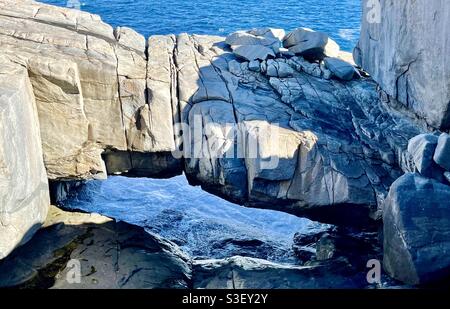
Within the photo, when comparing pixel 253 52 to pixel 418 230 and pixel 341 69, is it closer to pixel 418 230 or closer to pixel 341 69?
pixel 341 69

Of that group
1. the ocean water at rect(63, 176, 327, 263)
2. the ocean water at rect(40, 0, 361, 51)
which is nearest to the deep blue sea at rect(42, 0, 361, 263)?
the ocean water at rect(63, 176, 327, 263)

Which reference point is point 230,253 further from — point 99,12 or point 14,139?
point 99,12

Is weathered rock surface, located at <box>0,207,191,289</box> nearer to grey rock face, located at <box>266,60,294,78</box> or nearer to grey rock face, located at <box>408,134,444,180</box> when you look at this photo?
grey rock face, located at <box>408,134,444,180</box>

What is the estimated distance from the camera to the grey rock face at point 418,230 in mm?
11023

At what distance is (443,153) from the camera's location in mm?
11602

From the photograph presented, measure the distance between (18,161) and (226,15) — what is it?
983 inches

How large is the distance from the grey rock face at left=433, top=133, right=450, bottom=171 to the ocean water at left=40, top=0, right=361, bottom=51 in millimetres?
20577

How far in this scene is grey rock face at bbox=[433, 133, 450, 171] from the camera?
37.8ft

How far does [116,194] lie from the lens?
63.3 feet

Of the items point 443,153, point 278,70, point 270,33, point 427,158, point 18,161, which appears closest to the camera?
A: point 443,153

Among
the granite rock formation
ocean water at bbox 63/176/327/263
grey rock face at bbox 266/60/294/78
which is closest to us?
the granite rock formation

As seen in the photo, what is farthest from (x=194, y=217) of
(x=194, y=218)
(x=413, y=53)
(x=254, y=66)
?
(x=413, y=53)
